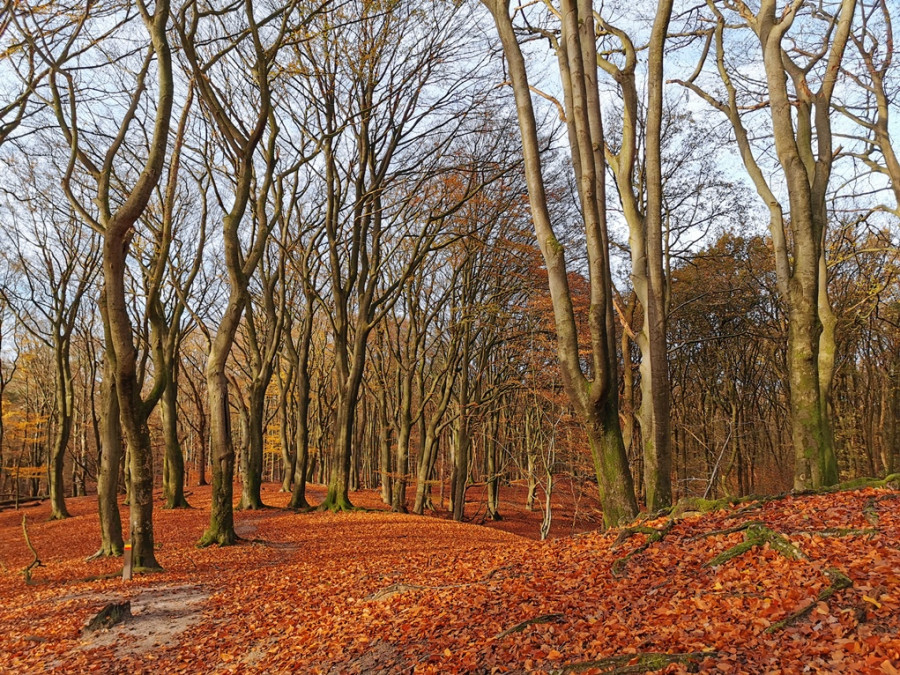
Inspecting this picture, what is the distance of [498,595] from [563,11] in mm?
6575

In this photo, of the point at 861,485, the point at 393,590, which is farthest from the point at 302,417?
the point at 861,485

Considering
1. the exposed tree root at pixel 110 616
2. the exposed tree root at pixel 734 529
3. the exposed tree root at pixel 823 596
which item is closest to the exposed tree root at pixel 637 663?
the exposed tree root at pixel 823 596

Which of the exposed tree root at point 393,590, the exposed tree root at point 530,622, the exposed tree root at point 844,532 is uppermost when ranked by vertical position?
the exposed tree root at point 844,532

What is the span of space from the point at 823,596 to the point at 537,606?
209cm

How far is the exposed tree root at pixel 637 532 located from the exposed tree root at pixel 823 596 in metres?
1.86

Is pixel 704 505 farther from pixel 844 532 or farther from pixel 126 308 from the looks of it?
pixel 126 308

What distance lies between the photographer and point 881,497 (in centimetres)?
577

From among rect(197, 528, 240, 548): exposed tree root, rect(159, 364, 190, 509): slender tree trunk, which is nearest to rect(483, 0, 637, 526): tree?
rect(197, 528, 240, 548): exposed tree root

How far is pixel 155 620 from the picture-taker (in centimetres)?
684

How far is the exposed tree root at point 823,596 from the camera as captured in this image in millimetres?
3553

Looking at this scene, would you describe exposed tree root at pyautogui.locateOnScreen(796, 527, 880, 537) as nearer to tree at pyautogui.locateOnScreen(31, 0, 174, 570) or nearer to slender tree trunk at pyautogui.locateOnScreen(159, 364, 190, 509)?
tree at pyautogui.locateOnScreen(31, 0, 174, 570)

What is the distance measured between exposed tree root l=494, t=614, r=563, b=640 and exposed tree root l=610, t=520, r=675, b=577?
3.41ft

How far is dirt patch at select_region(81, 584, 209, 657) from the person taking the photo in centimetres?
615

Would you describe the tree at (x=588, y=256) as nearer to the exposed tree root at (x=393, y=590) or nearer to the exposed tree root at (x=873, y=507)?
the exposed tree root at (x=873, y=507)
